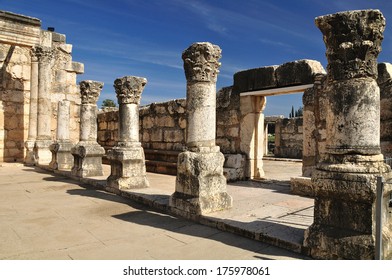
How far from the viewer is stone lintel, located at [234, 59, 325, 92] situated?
6.70 meters

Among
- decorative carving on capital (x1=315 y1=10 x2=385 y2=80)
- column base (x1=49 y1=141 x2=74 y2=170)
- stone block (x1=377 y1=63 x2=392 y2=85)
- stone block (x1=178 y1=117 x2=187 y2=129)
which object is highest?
stone block (x1=377 y1=63 x2=392 y2=85)

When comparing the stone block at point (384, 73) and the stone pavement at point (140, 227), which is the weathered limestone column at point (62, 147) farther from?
the stone block at point (384, 73)

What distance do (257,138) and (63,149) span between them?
6161mm

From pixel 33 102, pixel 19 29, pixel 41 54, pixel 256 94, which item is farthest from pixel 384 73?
pixel 19 29

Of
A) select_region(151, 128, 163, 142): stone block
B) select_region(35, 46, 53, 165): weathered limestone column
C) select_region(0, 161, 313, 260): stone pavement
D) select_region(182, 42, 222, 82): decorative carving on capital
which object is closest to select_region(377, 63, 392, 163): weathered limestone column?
select_region(0, 161, 313, 260): stone pavement

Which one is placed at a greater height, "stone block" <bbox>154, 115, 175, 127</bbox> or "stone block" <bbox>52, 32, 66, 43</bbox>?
"stone block" <bbox>52, 32, 66, 43</bbox>

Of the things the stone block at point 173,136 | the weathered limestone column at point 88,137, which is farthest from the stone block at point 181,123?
the weathered limestone column at point 88,137

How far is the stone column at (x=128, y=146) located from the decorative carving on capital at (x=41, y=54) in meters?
6.77

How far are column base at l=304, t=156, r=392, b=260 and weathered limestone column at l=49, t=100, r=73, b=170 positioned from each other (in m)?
8.61

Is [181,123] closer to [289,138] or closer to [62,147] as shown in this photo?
[62,147]

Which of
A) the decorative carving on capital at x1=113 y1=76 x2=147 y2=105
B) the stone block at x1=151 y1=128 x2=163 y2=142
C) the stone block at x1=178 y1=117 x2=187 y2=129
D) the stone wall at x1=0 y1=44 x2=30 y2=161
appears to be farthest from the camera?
the stone wall at x1=0 y1=44 x2=30 y2=161

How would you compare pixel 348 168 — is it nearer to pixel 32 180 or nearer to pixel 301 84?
pixel 301 84

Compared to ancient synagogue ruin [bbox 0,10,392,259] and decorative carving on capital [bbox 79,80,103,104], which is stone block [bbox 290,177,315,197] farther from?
decorative carving on capital [bbox 79,80,103,104]

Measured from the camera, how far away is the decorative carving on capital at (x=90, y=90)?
834cm
